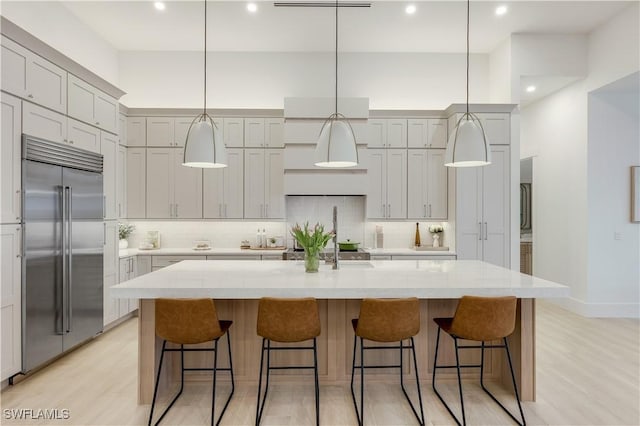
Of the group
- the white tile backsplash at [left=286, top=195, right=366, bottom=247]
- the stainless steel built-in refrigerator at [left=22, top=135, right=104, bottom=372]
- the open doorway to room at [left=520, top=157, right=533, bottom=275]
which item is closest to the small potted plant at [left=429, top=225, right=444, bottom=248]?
the white tile backsplash at [left=286, top=195, right=366, bottom=247]

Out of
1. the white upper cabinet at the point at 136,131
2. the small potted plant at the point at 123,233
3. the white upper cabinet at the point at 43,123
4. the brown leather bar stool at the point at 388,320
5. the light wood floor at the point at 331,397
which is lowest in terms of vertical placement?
the light wood floor at the point at 331,397

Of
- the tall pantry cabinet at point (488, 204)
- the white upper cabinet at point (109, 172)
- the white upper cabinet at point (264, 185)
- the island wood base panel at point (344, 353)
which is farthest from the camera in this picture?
the white upper cabinet at point (264, 185)

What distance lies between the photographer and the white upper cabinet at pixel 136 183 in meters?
5.45

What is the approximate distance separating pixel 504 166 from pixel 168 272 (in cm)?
447

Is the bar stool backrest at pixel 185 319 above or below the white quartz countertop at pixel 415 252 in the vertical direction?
below

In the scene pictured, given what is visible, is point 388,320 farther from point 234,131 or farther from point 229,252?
point 234,131

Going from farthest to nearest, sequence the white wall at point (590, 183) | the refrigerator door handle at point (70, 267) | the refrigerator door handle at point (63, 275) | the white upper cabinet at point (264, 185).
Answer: the white upper cabinet at point (264, 185)
the white wall at point (590, 183)
the refrigerator door handle at point (70, 267)
the refrigerator door handle at point (63, 275)

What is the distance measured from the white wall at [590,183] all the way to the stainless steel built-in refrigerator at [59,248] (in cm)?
627

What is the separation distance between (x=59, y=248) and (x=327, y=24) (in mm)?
4037

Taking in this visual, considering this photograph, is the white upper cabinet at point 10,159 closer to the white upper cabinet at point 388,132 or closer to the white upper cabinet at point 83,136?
the white upper cabinet at point 83,136

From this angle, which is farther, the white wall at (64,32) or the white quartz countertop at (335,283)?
the white wall at (64,32)

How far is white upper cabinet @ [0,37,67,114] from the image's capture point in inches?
120

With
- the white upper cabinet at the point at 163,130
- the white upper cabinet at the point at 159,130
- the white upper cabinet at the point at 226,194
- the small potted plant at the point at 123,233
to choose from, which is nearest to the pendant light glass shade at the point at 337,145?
the white upper cabinet at the point at 226,194

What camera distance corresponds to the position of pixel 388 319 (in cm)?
254
